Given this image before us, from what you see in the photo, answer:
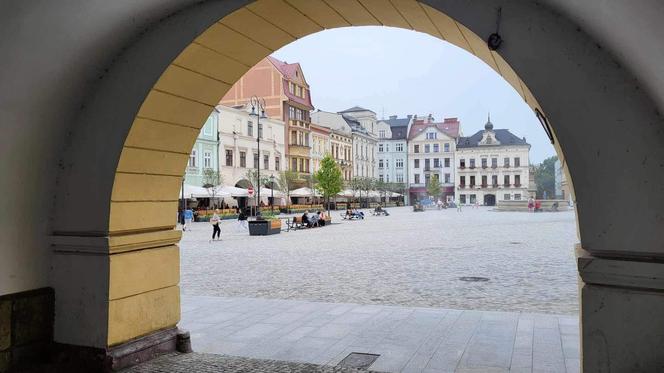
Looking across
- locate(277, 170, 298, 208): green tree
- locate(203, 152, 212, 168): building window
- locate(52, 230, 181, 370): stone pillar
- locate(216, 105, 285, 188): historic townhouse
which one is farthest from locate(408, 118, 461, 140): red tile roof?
locate(52, 230, 181, 370): stone pillar

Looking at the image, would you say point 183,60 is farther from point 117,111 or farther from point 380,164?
point 380,164

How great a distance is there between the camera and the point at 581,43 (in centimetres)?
334

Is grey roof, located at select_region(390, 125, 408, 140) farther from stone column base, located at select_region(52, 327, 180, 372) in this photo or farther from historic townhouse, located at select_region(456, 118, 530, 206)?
stone column base, located at select_region(52, 327, 180, 372)

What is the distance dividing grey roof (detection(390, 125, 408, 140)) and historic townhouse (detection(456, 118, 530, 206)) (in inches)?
376

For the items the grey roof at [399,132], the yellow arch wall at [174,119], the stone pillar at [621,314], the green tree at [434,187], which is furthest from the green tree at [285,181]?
the stone pillar at [621,314]

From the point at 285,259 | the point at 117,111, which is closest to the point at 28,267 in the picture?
the point at 117,111

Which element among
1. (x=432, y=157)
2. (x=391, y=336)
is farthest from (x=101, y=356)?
(x=432, y=157)

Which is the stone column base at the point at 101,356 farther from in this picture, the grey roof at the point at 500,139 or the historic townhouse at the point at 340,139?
the grey roof at the point at 500,139

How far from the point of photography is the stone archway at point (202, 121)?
3.25m

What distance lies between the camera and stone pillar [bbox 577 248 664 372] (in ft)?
10.5

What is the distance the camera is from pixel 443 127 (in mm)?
87438

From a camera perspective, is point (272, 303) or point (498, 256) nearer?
point (272, 303)

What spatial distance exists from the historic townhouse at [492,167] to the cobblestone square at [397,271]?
62713 millimetres

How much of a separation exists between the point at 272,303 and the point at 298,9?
5.27 m
